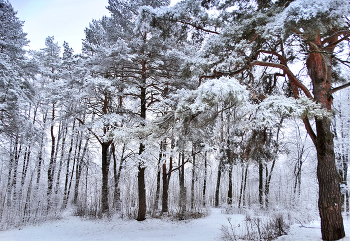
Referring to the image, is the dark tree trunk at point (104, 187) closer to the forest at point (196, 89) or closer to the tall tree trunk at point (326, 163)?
the forest at point (196, 89)

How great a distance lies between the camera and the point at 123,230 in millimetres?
7680

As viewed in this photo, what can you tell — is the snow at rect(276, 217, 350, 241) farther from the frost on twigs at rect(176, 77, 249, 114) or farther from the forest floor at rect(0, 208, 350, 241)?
the frost on twigs at rect(176, 77, 249, 114)

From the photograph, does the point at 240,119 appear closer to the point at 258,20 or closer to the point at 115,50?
the point at 258,20

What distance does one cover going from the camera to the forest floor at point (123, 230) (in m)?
6.62

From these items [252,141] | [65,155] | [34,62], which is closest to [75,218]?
[65,155]

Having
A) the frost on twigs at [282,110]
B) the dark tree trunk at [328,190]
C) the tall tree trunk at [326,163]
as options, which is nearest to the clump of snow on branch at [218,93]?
the frost on twigs at [282,110]

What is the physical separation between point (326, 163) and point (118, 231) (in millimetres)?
6800

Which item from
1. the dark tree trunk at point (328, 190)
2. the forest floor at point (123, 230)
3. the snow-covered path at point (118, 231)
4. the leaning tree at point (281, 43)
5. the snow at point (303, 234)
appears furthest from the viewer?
the snow-covered path at point (118, 231)

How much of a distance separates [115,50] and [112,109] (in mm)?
2747

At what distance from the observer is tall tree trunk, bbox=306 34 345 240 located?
4.08m

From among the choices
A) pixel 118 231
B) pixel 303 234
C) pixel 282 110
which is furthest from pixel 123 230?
pixel 282 110

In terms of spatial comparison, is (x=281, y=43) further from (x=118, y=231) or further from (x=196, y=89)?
(x=118, y=231)

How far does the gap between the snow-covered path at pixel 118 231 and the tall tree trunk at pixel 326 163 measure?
330 cm

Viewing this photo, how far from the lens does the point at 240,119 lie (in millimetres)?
4793
